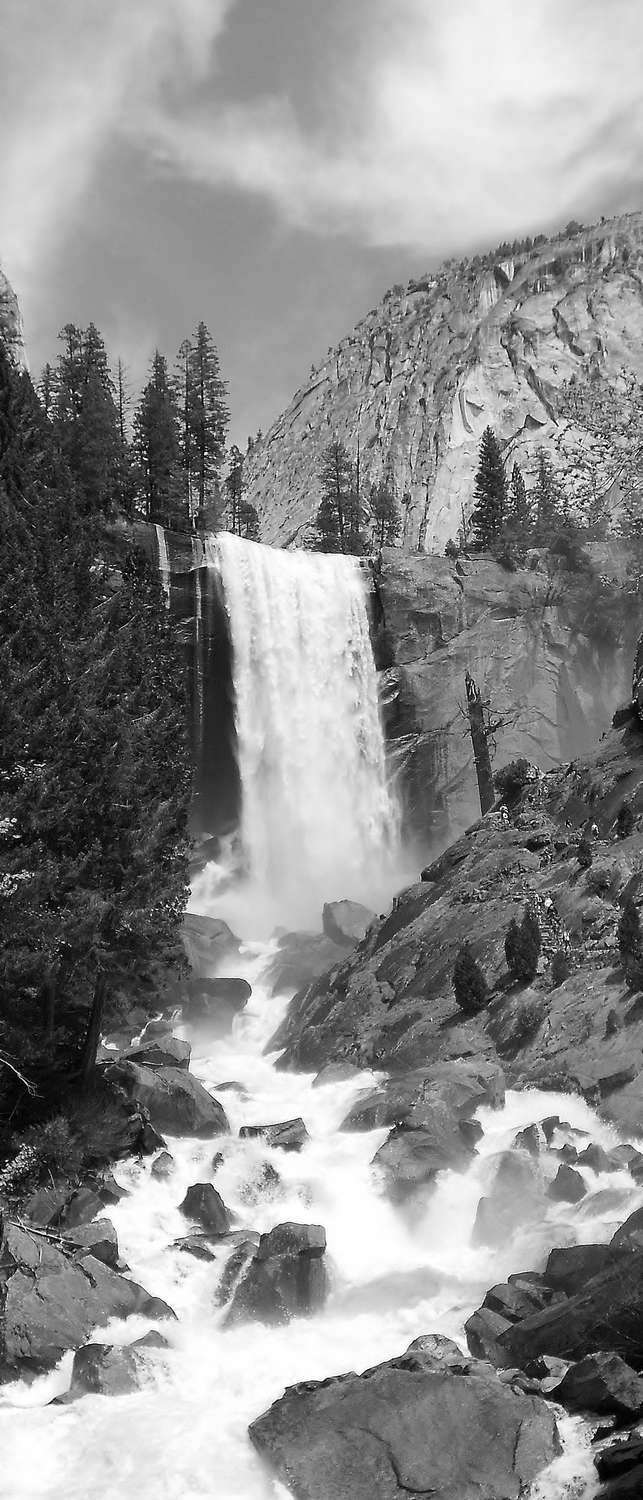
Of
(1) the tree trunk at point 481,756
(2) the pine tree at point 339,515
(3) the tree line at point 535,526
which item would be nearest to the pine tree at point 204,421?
(2) the pine tree at point 339,515

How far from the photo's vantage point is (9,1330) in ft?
48.3

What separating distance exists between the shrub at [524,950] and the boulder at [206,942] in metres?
16.3

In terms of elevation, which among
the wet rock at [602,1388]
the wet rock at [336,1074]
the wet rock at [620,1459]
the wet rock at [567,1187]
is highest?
the wet rock at [620,1459]

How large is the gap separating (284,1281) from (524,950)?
493 inches

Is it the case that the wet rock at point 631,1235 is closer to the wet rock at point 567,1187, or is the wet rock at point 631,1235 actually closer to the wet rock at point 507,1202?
the wet rock at point 567,1187

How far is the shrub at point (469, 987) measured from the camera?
27.3 meters

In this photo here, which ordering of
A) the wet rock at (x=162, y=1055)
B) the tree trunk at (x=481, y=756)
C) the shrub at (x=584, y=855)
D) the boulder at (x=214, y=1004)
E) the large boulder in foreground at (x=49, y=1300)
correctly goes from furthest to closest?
the tree trunk at (x=481, y=756) < the boulder at (x=214, y=1004) < the shrub at (x=584, y=855) < the wet rock at (x=162, y=1055) < the large boulder in foreground at (x=49, y=1300)

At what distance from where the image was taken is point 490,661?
2226 inches

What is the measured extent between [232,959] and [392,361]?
126891 mm

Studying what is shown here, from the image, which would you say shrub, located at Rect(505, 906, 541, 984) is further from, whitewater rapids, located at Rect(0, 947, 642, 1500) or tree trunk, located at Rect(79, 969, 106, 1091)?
tree trunk, located at Rect(79, 969, 106, 1091)

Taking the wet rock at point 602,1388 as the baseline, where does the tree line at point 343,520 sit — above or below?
above

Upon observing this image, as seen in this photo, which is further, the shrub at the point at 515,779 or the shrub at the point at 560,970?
the shrub at the point at 515,779

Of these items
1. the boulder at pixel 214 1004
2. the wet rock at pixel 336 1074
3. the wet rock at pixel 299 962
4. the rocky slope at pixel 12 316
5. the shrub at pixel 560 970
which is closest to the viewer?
the shrub at pixel 560 970

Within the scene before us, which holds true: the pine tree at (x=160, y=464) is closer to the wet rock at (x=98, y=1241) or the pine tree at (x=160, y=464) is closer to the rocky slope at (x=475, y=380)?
the wet rock at (x=98, y=1241)
